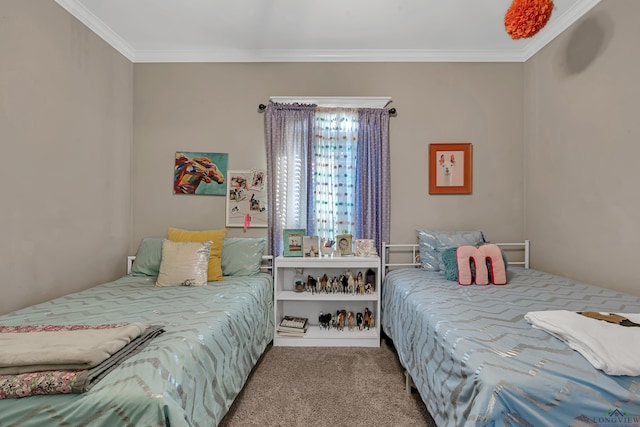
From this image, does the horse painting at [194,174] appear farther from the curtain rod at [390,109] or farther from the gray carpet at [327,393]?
the gray carpet at [327,393]

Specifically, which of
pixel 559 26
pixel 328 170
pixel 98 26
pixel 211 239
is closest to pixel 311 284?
pixel 211 239

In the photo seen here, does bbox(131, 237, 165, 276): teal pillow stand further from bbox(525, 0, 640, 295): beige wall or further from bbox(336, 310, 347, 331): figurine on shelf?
bbox(525, 0, 640, 295): beige wall

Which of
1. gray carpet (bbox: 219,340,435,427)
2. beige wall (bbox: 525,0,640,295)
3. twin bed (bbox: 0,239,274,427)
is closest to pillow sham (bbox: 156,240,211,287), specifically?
twin bed (bbox: 0,239,274,427)

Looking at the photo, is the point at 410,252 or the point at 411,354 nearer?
the point at 411,354

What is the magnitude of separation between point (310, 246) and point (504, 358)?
195 cm

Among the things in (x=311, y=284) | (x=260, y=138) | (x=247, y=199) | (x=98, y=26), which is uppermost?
(x=98, y=26)

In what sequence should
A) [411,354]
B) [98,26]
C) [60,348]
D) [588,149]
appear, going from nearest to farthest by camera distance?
[60,348] < [411,354] < [588,149] < [98,26]

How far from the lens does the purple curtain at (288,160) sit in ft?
10.1

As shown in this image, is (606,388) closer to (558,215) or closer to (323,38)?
(558,215)

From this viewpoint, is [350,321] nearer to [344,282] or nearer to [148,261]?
[344,282]

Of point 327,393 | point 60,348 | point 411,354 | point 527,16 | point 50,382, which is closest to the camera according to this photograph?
point 50,382

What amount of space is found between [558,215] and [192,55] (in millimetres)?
3717

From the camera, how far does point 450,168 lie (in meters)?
3.12

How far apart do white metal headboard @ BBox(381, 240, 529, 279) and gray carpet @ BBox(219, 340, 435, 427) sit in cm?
81
